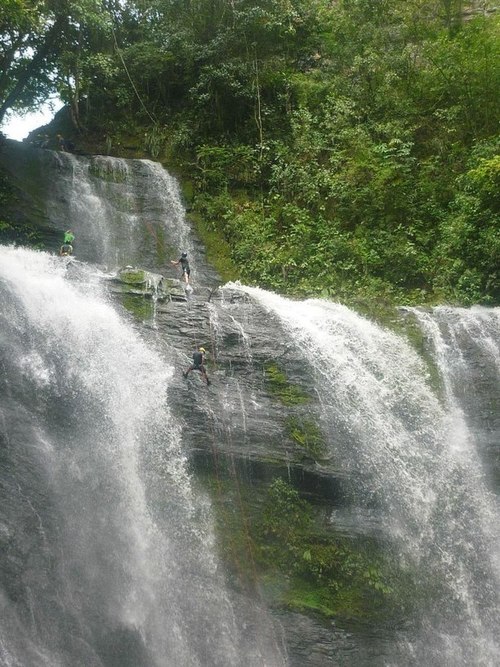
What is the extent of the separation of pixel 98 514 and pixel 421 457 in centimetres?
583

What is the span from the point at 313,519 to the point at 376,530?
1.08 meters

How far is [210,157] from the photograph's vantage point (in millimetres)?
19984

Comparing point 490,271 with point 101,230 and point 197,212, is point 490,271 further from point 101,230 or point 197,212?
point 101,230

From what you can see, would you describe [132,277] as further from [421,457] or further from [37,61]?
[37,61]

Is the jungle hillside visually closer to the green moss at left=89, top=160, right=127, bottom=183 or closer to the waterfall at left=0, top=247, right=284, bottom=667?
the green moss at left=89, top=160, right=127, bottom=183

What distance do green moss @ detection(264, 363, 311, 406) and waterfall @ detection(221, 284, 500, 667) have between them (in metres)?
0.39

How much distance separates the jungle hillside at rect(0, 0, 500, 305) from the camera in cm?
1614

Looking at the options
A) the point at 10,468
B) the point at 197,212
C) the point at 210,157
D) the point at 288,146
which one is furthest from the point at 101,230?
the point at 10,468

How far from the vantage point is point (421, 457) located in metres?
11.4

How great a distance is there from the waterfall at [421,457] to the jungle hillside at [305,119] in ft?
8.06

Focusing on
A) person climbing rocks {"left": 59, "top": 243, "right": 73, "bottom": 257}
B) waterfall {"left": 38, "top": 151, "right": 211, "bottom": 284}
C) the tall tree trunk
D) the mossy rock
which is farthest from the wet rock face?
the tall tree trunk

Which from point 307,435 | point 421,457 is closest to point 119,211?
point 307,435

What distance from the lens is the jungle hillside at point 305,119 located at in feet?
53.0

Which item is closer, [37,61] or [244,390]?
[244,390]
